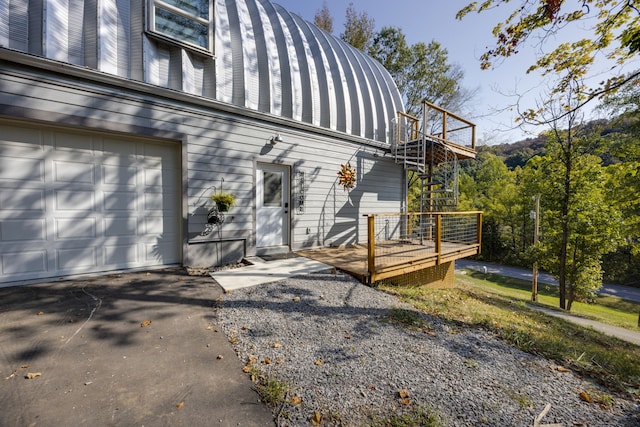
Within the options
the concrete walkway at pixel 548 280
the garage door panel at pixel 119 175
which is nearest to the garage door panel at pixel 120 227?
the garage door panel at pixel 119 175

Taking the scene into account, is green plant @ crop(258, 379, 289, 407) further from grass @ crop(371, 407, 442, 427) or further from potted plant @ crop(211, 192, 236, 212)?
potted plant @ crop(211, 192, 236, 212)

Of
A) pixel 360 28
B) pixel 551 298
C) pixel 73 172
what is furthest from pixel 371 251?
pixel 551 298

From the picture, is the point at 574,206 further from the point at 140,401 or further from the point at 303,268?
the point at 140,401

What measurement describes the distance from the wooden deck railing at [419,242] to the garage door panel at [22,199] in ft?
16.6

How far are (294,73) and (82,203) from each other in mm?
5099

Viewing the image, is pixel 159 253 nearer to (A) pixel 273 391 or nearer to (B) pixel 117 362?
(B) pixel 117 362

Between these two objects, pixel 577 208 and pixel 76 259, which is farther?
pixel 577 208

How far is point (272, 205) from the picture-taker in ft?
20.8

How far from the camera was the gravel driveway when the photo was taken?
201 cm

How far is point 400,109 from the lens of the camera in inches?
354

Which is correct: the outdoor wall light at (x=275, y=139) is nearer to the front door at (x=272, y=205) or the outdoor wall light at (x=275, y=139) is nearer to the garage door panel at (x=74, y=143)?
the front door at (x=272, y=205)

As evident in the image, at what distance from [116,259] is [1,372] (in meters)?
2.68

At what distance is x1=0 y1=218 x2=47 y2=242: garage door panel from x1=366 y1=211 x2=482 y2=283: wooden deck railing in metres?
5.05

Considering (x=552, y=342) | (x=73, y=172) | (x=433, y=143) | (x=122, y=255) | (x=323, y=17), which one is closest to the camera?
(x=552, y=342)
